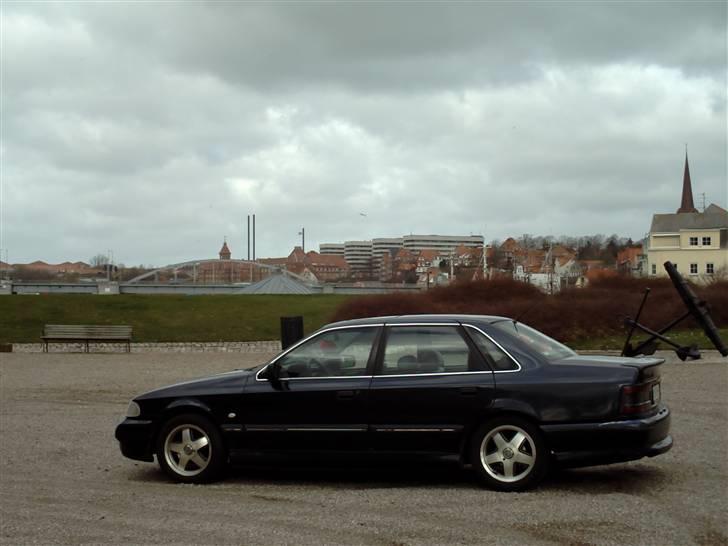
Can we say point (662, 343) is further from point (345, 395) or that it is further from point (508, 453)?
point (345, 395)

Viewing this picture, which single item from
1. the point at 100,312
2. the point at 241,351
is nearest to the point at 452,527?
the point at 241,351

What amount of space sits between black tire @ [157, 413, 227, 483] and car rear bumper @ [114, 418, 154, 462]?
0.39 feet

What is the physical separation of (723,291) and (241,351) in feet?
58.7

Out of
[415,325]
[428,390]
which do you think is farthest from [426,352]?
[428,390]

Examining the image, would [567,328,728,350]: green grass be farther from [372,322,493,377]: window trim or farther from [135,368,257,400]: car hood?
[135,368,257,400]: car hood

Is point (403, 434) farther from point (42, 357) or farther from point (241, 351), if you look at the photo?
point (241, 351)

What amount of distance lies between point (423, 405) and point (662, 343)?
19059 mm

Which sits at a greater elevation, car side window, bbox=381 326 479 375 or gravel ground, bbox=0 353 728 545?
car side window, bbox=381 326 479 375

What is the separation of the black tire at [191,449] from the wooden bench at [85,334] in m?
23.1

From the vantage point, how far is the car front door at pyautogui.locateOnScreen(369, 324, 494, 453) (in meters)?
7.39

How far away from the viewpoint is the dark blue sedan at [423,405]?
7.14 meters

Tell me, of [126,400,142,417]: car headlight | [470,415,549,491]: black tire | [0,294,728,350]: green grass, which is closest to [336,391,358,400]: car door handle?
[470,415,549,491]: black tire

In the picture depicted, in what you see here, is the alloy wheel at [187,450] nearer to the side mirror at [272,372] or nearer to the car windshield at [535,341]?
the side mirror at [272,372]

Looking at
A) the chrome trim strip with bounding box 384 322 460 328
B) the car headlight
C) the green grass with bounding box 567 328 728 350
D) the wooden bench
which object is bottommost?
the green grass with bounding box 567 328 728 350
